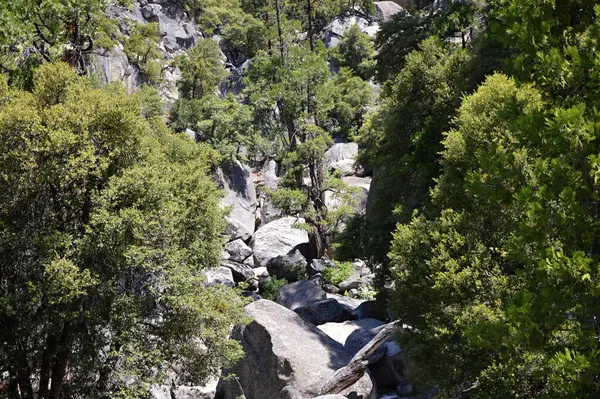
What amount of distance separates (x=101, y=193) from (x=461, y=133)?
7887 mm

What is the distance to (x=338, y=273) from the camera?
24.8m

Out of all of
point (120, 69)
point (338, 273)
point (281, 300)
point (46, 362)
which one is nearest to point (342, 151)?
point (338, 273)

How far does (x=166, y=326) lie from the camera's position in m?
11.2

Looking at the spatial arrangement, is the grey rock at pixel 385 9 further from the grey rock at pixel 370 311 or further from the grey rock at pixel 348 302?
the grey rock at pixel 370 311

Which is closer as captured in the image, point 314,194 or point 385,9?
point 314,194

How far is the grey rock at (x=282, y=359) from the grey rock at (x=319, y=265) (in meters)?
9.34

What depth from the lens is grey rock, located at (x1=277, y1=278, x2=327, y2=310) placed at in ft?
68.8

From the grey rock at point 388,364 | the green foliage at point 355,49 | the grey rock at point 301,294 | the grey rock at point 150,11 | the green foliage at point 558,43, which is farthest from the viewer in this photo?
the grey rock at point 150,11

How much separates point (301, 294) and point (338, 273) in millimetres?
3725

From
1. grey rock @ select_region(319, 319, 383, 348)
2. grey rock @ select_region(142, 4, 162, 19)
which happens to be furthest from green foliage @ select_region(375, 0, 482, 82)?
grey rock @ select_region(142, 4, 162, 19)

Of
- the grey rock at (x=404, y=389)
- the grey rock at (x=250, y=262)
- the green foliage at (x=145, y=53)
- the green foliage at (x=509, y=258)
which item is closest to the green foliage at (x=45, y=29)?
the green foliage at (x=509, y=258)

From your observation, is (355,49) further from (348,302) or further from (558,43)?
(558,43)

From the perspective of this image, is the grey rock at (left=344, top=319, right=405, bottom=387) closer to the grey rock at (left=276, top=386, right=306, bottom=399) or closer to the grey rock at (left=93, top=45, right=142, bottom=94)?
the grey rock at (left=276, top=386, right=306, bottom=399)

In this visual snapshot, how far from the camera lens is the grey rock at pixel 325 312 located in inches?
767
